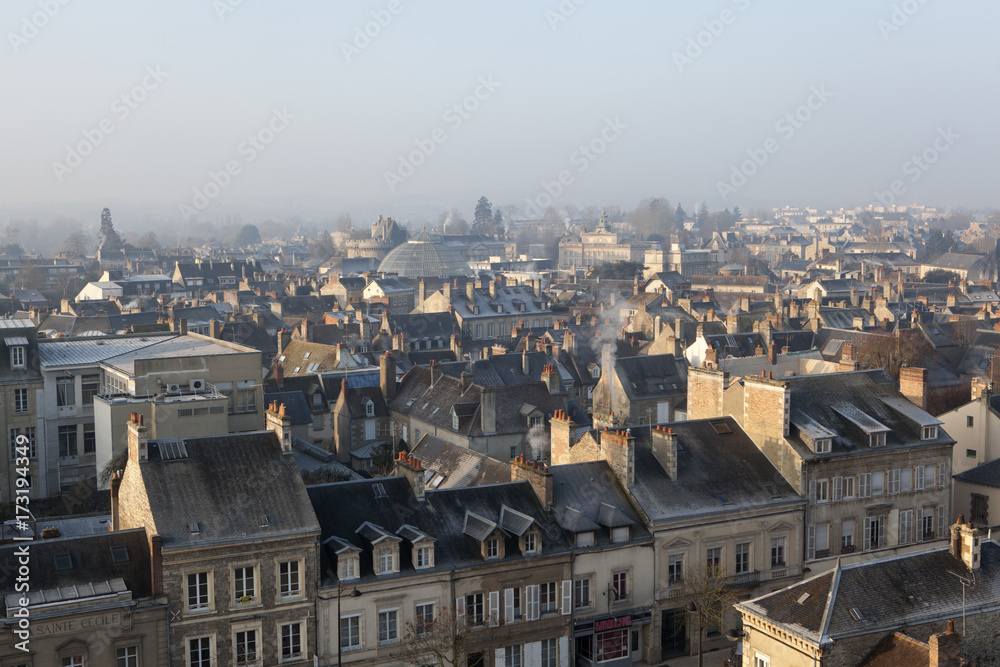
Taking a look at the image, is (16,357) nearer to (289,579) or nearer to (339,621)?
(289,579)

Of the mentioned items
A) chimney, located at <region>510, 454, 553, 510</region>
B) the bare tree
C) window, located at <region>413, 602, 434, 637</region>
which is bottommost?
the bare tree

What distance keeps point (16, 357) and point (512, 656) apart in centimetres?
3120

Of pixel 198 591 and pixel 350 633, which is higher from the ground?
pixel 198 591

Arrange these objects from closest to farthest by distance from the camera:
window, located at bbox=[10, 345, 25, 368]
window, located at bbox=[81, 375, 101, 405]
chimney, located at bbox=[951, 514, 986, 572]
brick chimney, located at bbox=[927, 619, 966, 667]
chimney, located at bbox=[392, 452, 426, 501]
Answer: brick chimney, located at bbox=[927, 619, 966, 667] < chimney, located at bbox=[951, 514, 986, 572] < chimney, located at bbox=[392, 452, 426, 501] < window, located at bbox=[10, 345, 25, 368] < window, located at bbox=[81, 375, 101, 405]

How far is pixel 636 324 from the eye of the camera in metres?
93.6

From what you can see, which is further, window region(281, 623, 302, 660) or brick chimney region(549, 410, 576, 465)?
brick chimney region(549, 410, 576, 465)

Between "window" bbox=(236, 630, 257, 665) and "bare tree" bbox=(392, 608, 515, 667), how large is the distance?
3.87 meters

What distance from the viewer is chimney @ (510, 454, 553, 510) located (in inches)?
1339

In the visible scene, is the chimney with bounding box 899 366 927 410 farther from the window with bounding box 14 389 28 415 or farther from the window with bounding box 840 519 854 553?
the window with bounding box 14 389 28 415

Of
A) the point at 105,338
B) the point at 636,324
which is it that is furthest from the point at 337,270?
the point at 105,338

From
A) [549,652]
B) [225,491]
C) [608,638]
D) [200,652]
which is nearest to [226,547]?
[225,491]

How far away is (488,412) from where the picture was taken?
2058 inches

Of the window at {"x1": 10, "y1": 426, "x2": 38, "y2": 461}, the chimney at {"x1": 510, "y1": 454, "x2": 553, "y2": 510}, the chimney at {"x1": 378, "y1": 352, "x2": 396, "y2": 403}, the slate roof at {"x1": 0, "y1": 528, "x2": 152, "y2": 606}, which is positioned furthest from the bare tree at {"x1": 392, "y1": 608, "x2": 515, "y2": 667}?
the chimney at {"x1": 378, "y1": 352, "x2": 396, "y2": 403}

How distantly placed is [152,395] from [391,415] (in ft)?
51.3
